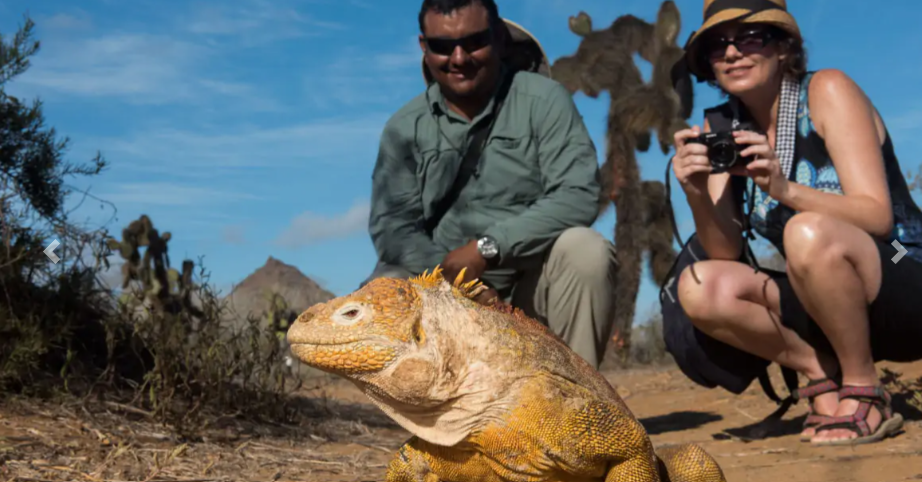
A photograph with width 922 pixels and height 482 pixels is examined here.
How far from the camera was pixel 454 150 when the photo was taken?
558 centimetres

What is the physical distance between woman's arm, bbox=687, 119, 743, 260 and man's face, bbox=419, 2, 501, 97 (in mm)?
1539

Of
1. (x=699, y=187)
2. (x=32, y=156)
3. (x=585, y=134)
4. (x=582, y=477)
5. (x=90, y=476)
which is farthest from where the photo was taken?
(x=32, y=156)

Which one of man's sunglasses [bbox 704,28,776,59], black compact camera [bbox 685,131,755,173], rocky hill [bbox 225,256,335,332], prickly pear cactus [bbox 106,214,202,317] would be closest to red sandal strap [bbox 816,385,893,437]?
black compact camera [bbox 685,131,755,173]

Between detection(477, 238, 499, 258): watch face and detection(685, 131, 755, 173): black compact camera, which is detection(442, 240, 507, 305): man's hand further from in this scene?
detection(685, 131, 755, 173): black compact camera

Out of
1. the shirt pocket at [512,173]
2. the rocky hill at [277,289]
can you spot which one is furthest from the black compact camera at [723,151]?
the rocky hill at [277,289]

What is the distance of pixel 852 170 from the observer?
4.60 m

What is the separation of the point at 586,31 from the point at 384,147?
16778 mm

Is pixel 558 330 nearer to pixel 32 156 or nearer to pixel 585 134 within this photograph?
pixel 585 134

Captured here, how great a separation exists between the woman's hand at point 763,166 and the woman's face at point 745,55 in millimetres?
538

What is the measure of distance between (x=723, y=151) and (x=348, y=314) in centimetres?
274

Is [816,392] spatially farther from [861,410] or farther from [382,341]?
[382,341]

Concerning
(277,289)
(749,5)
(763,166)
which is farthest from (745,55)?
(277,289)

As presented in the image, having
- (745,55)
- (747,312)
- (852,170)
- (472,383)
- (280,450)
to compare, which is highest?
(745,55)

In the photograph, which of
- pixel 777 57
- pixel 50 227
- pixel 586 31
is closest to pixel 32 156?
pixel 50 227
